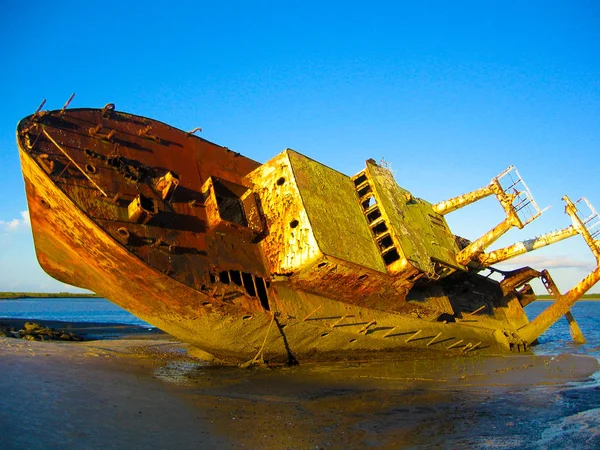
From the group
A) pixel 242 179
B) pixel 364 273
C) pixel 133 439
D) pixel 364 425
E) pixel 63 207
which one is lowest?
pixel 364 425

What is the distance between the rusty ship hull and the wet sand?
3.40 feet

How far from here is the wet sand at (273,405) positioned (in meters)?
4.93

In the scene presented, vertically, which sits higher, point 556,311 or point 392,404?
point 556,311

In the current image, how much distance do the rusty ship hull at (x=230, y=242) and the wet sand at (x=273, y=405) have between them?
103 centimetres

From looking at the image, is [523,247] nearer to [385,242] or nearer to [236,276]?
[385,242]

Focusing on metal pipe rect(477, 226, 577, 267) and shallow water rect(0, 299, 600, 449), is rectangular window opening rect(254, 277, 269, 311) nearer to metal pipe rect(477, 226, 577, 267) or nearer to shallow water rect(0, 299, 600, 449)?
shallow water rect(0, 299, 600, 449)

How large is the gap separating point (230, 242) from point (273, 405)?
380cm

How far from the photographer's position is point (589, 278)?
1564 cm

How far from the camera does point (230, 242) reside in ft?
30.9

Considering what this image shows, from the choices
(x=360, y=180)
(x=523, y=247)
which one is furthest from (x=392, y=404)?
(x=523, y=247)

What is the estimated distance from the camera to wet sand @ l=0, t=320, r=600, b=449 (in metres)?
4.93

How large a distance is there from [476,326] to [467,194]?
4390 millimetres

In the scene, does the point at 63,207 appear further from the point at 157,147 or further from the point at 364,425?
the point at 364,425

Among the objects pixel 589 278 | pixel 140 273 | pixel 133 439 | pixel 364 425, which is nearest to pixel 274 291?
pixel 140 273
